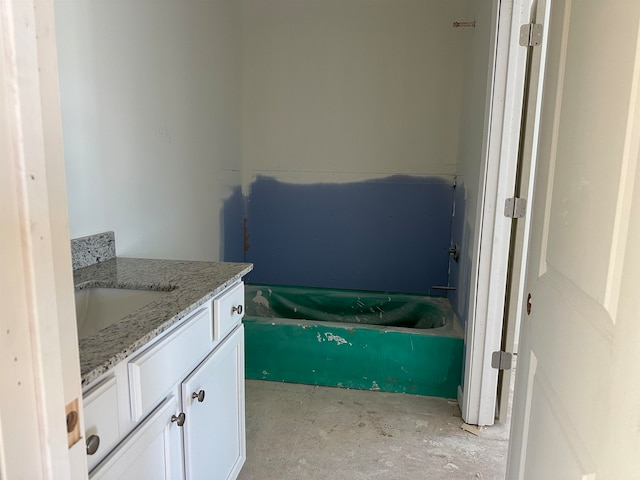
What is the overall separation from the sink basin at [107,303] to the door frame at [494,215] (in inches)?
58.3

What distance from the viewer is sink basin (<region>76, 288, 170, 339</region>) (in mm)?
1349

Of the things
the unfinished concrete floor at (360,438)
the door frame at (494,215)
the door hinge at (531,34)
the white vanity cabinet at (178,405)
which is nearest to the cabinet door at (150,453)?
the white vanity cabinet at (178,405)

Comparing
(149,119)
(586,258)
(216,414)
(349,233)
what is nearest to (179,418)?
(216,414)

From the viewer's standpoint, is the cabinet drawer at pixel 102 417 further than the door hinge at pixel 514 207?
No

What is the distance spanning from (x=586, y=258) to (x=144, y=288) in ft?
3.93

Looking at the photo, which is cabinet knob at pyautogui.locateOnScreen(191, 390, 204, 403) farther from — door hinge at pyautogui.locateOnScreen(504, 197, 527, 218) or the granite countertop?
door hinge at pyautogui.locateOnScreen(504, 197, 527, 218)

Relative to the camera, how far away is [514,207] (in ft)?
6.61

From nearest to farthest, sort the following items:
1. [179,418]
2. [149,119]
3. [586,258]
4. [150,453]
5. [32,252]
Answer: [32,252]
[586,258]
[150,453]
[179,418]
[149,119]

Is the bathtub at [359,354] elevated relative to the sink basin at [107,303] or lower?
lower

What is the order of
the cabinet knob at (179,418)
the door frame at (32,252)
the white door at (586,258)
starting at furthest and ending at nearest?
the cabinet knob at (179,418) → the white door at (586,258) → the door frame at (32,252)

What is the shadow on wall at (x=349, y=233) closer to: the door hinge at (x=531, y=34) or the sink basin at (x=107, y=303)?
the door hinge at (x=531, y=34)

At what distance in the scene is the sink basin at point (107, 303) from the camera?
53.1 inches

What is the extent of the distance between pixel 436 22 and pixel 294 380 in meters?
2.57

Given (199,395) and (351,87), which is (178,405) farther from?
(351,87)
